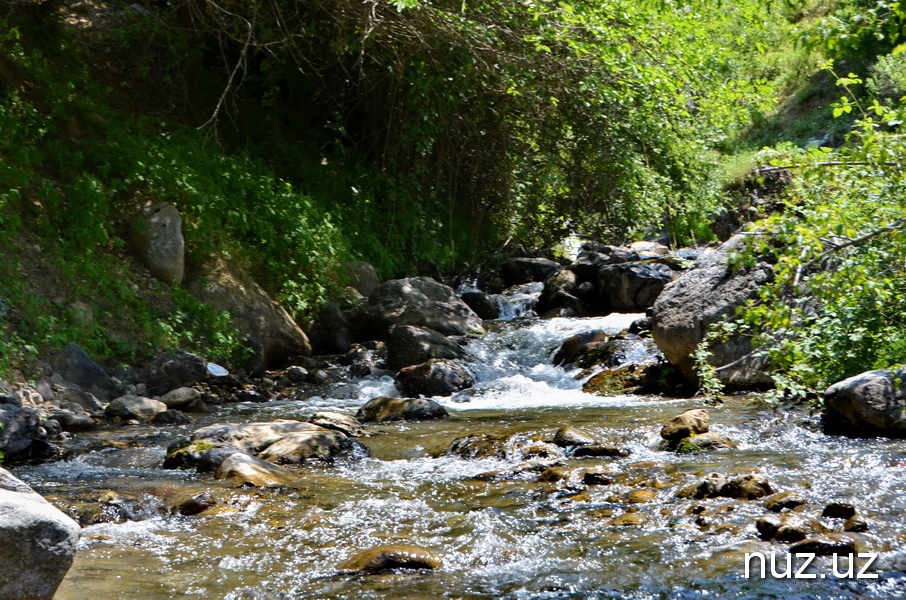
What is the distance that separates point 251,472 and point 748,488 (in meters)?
3.29

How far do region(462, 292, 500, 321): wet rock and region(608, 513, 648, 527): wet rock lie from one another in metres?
9.19

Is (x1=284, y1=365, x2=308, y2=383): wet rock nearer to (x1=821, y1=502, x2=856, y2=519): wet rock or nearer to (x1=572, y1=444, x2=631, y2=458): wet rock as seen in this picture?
(x1=572, y1=444, x2=631, y2=458): wet rock

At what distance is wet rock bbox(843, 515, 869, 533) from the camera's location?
4.43 meters

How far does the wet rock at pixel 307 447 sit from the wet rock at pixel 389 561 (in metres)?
2.54

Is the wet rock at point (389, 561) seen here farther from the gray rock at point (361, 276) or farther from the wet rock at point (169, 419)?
the gray rock at point (361, 276)

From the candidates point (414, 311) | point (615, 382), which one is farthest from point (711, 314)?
point (414, 311)

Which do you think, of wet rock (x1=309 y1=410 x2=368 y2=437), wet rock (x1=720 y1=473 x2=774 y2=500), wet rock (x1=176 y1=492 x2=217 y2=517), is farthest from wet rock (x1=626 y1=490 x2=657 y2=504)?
wet rock (x1=309 y1=410 x2=368 y2=437)

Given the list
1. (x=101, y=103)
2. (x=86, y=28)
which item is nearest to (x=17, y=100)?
(x=101, y=103)

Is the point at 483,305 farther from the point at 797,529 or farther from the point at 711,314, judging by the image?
the point at 797,529

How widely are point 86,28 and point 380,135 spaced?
15.3ft

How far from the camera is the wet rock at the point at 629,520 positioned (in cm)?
486

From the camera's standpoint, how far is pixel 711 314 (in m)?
8.92
